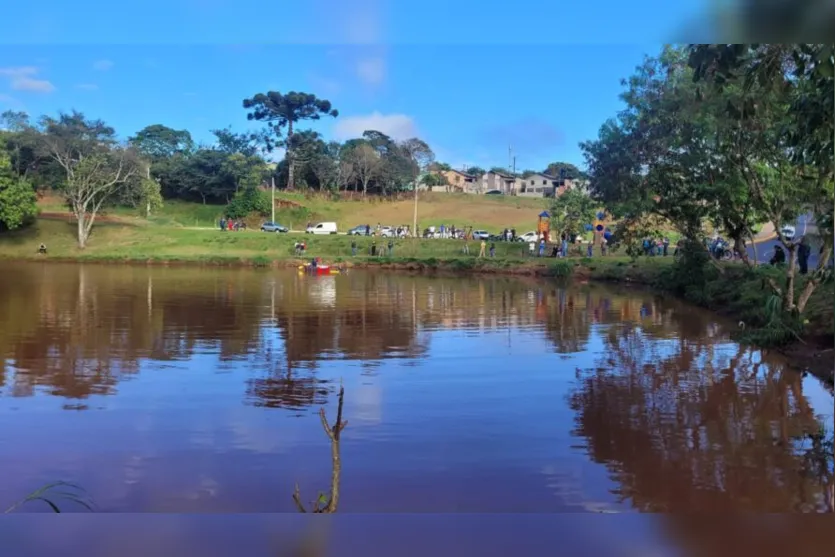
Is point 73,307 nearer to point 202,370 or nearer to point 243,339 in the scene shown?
point 243,339

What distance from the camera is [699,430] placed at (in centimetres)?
691

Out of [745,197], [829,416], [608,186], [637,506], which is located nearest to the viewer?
[637,506]

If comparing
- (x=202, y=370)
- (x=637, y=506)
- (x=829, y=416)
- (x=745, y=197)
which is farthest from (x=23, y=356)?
(x=745, y=197)

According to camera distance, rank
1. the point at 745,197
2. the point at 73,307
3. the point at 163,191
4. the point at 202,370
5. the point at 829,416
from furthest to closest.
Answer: the point at 163,191 < the point at 73,307 < the point at 745,197 < the point at 202,370 < the point at 829,416

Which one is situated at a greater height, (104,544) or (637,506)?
(104,544)

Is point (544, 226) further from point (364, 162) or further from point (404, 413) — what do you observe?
point (404, 413)

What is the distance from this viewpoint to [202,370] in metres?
9.50

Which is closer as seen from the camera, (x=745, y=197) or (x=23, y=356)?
(x=23, y=356)

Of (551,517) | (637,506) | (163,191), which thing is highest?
(163,191)

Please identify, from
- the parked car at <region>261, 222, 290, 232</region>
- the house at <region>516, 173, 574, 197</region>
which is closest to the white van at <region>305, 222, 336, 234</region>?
the parked car at <region>261, 222, 290, 232</region>

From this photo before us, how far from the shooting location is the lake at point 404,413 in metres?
5.18

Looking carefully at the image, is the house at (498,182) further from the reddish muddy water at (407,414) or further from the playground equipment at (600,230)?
the reddish muddy water at (407,414)

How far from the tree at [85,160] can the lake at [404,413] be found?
69.0 feet

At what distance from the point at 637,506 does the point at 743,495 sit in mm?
853
